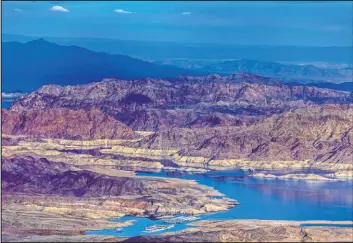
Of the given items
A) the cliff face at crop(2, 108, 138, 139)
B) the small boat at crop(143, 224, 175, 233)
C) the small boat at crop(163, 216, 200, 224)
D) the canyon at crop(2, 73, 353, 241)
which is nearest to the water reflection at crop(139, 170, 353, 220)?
the small boat at crop(163, 216, 200, 224)

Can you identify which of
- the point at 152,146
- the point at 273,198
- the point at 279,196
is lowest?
the point at 273,198

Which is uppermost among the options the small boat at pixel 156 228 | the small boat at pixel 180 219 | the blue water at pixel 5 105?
the blue water at pixel 5 105

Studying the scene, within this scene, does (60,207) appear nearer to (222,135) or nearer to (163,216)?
(163,216)

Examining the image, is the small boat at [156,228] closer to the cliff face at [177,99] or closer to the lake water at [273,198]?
the lake water at [273,198]

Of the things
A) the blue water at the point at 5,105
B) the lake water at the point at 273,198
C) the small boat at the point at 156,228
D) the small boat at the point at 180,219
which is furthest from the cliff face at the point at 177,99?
the small boat at the point at 156,228

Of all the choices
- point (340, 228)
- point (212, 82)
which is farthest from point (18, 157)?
point (212, 82)

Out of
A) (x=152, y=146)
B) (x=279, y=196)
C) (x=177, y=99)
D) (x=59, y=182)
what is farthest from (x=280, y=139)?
(x=177, y=99)

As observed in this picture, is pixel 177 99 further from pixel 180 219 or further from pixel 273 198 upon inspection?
pixel 180 219
